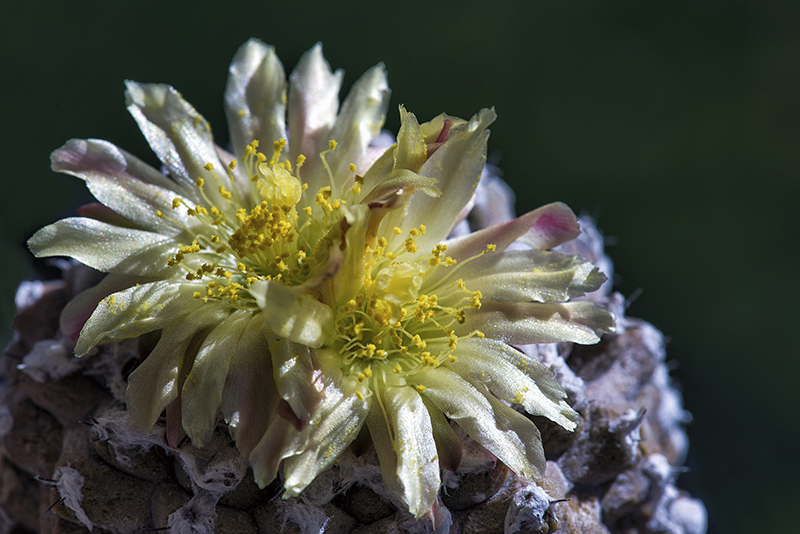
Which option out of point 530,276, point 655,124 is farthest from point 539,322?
point 655,124

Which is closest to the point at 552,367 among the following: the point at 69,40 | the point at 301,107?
the point at 301,107

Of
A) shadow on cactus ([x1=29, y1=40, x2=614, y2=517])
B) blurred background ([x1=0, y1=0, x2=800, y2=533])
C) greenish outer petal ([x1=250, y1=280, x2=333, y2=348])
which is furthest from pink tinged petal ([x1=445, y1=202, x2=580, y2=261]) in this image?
blurred background ([x1=0, y1=0, x2=800, y2=533])

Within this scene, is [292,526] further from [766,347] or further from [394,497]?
[766,347]

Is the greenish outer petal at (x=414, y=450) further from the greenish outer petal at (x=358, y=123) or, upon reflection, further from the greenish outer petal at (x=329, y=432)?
Answer: the greenish outer petal at (x=358, y=123)

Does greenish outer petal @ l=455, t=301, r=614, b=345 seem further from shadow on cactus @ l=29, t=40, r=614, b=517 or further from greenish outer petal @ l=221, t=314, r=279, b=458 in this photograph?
greenish outer petal @ l=221, t=314, r=279, b=458

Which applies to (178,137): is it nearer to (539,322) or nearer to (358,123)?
(358,123)

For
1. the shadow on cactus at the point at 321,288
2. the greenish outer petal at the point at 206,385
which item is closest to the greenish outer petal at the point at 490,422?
the shadow on cactus at the point at 321,288

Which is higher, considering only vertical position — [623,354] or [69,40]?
[69,40]
